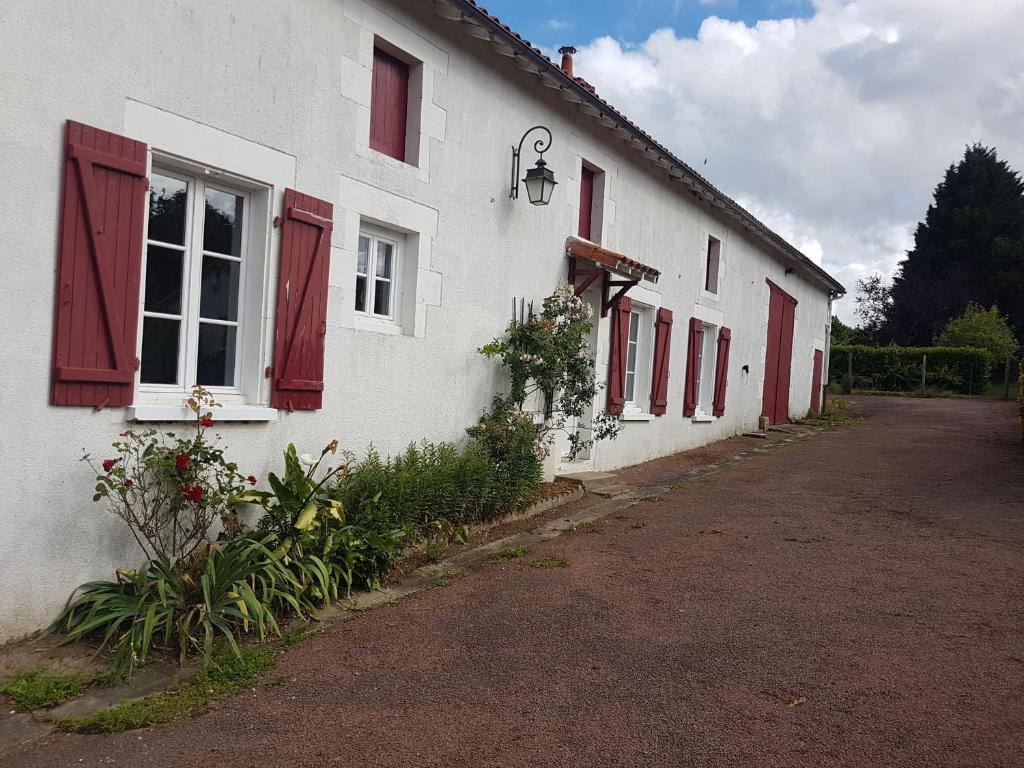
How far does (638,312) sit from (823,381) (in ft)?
38.5

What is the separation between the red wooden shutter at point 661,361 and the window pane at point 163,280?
7091mm

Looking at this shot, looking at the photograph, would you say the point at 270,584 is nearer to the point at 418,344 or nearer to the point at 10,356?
the point at 10,356

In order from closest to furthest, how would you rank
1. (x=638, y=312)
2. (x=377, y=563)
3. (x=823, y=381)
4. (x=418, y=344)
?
(x=377, y=563), (x=418, y=344), (x=638, y=312), (x=823, y=381)

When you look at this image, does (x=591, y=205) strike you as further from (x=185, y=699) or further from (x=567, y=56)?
(x=185, y=699)

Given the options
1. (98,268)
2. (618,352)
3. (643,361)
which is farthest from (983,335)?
(98,268)

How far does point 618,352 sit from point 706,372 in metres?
3.72

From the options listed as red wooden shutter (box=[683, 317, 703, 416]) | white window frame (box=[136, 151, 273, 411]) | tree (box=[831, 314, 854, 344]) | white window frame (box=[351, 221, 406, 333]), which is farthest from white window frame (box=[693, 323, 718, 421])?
tree (box=[831, 314, 854, 344])

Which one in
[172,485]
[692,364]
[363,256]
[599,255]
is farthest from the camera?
[692,364]

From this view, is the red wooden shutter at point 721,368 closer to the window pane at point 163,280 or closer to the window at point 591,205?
the window at point 591,205

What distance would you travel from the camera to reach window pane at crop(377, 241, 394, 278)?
20.5ft

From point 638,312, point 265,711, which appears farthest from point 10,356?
point 638,312

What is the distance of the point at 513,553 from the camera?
235 inches

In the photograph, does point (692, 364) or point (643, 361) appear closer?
point (643, 361)

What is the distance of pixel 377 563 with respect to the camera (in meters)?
5.07
